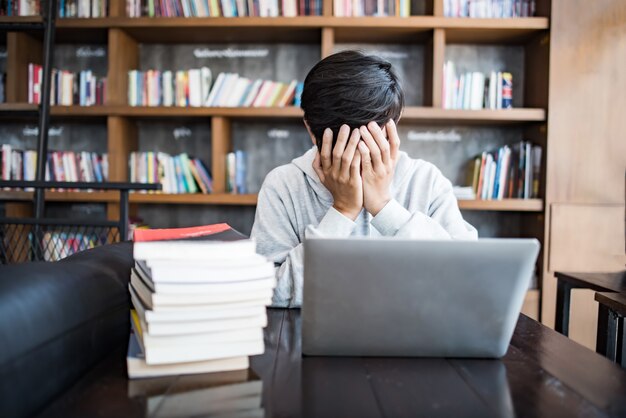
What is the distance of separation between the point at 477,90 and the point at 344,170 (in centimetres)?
196

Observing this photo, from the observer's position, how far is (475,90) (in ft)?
9.66

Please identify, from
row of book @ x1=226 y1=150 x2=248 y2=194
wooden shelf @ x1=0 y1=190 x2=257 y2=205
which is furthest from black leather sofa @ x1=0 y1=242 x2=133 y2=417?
row of book @ x1=226 y1=150 x2=248 y2=194

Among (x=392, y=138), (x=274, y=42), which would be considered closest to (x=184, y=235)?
(x=392, y=138)

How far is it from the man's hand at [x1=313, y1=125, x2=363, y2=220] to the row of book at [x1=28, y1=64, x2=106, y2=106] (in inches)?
86.2

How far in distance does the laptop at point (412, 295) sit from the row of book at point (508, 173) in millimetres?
2321

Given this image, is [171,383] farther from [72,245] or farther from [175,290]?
[72,245]

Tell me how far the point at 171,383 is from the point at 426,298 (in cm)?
35

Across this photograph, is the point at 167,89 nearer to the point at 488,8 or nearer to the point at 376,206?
the point at 488,8

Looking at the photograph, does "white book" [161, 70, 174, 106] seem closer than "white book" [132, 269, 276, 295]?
No

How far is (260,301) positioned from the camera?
72 centimetres

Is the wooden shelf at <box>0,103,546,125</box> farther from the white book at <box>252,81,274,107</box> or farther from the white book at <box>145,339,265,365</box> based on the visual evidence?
the white book at <box>145,339,265,365</box>

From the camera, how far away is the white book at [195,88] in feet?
9.78

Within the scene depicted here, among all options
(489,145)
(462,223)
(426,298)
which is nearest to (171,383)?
(426,298)

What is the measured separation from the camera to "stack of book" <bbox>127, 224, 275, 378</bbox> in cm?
67
